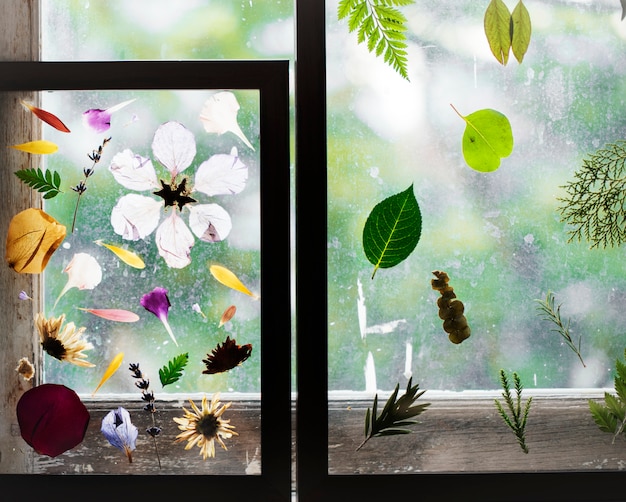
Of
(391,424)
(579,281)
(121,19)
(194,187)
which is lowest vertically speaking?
(391,424)

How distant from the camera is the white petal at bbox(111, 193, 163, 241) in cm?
93

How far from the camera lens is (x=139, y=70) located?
0.92 meters

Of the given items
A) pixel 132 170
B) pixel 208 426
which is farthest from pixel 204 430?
pixel 132 170

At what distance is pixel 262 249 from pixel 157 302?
19 centimetres

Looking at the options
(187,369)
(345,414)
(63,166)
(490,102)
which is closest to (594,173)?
(490,102)

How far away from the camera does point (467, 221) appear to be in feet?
3.08

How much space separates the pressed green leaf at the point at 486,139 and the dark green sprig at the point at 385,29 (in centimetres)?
13

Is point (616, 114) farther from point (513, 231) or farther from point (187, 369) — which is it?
point (187, 369)

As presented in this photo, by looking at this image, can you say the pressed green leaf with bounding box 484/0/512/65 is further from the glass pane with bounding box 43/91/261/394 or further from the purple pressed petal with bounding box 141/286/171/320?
the purple pressed petal with bounding box 141/286/171/320

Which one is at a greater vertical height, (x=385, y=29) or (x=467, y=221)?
(x=385, y=29)

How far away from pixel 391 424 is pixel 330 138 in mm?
484

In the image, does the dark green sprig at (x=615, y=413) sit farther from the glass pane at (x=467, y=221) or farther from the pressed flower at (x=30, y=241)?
the pressed flower at (x=30, y=241)

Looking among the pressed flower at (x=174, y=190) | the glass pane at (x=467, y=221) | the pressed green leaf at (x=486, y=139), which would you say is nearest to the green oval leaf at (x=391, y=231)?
the glass pane at (x=467, y=221)

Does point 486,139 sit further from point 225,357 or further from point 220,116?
point 225,357
